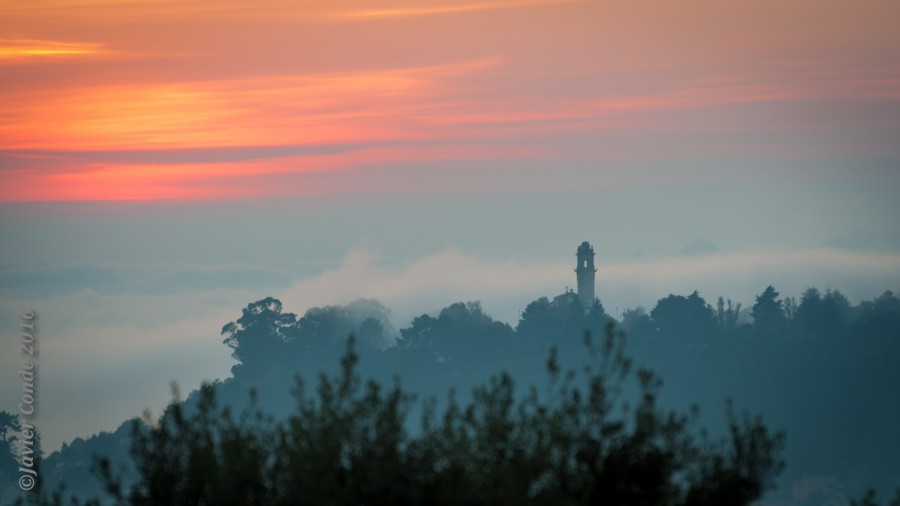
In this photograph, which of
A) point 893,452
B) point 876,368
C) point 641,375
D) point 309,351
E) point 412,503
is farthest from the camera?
point 309,351

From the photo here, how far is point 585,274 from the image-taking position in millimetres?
160125

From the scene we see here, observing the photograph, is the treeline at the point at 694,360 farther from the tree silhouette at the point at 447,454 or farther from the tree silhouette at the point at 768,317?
the tree silhouette at the point at 447,454

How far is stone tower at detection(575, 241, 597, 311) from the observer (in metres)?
157

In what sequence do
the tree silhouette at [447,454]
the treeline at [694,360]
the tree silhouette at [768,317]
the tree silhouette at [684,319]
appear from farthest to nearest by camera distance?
1. the tree silhouette at [684,319]
2. the tree silhouette at [768,317]
3. the treeline at [694,360]
4. the tree silhouette at [447,454]

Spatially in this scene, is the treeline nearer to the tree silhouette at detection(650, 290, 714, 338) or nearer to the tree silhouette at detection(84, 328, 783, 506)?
the tree silhouette at detection(650, 290, 714, 338)

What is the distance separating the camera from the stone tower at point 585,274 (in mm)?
157250

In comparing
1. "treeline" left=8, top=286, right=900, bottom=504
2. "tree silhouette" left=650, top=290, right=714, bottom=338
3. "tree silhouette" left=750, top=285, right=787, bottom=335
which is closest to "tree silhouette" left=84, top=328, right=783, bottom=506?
"treeline" left=8, top=286, right=900, bottom=504

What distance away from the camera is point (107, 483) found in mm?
26812

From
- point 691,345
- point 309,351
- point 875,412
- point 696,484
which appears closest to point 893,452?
point 875,412

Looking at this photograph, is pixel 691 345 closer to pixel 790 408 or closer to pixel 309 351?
pixel 790 408

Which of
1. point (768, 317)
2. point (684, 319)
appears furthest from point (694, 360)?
point (768, 317)

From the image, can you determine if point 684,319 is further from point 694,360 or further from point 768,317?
point 768,317

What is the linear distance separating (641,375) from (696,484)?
7.12 ft

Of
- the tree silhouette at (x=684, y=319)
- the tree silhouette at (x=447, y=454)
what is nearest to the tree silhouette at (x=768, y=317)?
the tree silhouette at (x=684, y=319)
